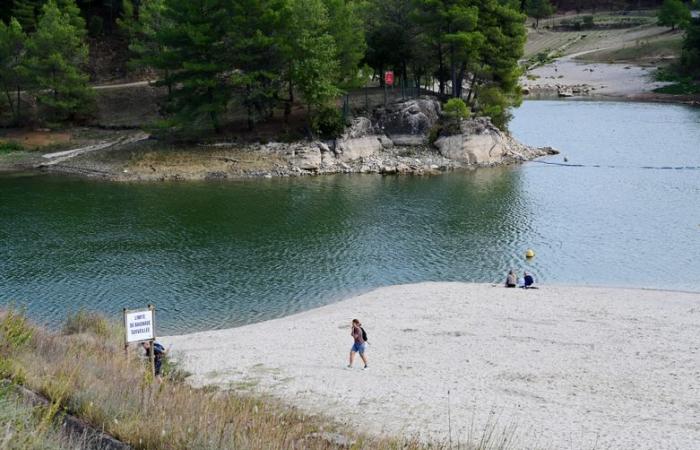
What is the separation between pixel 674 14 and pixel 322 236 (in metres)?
130

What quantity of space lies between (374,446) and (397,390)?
320 inches

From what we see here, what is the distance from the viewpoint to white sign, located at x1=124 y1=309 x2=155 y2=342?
18.5 metres

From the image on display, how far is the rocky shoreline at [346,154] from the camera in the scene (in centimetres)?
5953

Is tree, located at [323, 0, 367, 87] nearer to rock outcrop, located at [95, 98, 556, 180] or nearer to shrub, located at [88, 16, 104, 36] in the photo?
rock outcrop, located at [95, 98, 556, 180]

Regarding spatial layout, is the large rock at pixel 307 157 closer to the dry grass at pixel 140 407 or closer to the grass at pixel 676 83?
the dry grass at pixel 140 407

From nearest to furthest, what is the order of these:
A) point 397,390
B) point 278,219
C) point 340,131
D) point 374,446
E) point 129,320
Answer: point 374,446 → point 129,320 → point 397,390 → point 278,219 → point 340,131

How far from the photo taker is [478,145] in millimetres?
64875

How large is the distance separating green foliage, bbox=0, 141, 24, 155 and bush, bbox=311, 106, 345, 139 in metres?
28.0

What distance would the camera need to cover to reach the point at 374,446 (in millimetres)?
12133

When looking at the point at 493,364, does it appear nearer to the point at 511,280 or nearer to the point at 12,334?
the point at 511,280

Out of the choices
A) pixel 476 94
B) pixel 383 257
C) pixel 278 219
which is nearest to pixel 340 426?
pixel 383 257

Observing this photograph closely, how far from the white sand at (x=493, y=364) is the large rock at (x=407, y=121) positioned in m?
35.2

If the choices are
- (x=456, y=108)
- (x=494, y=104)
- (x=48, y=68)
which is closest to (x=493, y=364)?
(x=456, y=108)

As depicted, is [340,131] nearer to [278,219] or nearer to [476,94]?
[476,94]
